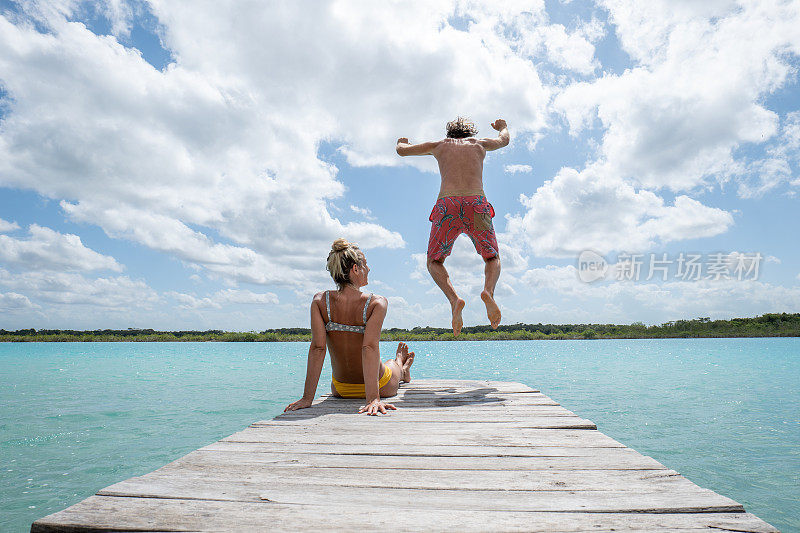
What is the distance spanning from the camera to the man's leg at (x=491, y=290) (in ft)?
18.2

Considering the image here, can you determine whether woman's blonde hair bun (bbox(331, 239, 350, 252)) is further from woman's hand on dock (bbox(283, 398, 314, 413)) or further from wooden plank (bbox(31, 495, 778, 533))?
wooden plank (bbox(31, 495, 778, 533))

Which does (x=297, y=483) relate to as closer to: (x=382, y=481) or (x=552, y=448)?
(x=382, y=481)

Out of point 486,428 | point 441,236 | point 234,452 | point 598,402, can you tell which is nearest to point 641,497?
point 486,428

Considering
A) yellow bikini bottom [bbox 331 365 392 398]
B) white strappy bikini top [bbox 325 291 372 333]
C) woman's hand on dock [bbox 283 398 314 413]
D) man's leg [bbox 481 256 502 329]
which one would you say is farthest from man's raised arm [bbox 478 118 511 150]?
woman's hand on dock [bbox 283 398 314 413]

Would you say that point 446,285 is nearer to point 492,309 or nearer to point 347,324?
point 492,309

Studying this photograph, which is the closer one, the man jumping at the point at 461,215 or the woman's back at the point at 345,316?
the woman's back at the point at 345,316

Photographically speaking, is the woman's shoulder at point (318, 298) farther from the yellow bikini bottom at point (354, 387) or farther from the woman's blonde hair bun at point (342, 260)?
the yellow bikini bottom at point (354, 387)

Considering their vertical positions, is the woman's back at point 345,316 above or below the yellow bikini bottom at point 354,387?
above

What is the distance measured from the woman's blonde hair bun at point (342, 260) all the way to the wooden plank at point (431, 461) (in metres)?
1.96

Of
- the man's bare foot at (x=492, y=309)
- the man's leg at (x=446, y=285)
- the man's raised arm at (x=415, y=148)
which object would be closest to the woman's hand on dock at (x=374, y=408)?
the man's leg at (x=446, y=285)

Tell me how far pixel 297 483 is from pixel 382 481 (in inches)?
16.0

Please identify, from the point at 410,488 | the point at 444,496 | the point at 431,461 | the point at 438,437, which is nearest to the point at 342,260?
the point at 438,437

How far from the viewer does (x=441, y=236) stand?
5.87m

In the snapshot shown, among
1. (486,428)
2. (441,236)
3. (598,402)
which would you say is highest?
(441,236)
